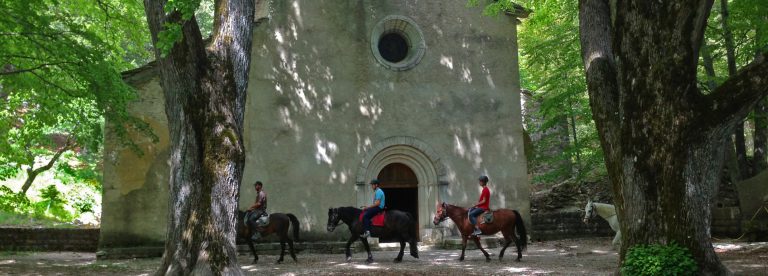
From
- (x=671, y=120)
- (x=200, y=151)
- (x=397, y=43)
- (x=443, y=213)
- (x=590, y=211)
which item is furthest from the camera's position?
(x=397, y=43)

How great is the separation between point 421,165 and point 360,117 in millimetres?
2141

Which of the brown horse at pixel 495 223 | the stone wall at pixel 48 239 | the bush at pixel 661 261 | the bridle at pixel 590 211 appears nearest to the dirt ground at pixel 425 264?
the brown horse at pixel 495 223

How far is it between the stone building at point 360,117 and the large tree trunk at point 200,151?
6.64 m

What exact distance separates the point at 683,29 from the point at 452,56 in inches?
394

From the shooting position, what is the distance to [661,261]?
24.6 ft

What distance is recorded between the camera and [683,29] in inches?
307

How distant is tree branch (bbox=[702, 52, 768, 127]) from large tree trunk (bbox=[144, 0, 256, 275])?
6.02 metres

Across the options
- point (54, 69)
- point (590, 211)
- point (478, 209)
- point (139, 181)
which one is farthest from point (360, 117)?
point (54, 69)

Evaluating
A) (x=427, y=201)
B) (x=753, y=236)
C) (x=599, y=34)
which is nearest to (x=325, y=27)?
(x=427, y=201)

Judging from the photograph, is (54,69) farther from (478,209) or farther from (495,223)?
(495,223)

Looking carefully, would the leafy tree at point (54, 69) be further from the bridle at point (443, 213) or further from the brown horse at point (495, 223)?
the brown horse at point (495, 223)

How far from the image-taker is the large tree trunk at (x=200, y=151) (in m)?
8.12

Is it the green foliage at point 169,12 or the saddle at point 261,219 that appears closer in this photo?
the green foliage at point 169,12

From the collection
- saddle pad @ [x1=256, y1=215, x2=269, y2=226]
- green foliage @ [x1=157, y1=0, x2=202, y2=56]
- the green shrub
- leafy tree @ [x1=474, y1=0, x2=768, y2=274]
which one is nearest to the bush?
leafy tree @ [x1=474, y1=0, x2=768, y2=274]
